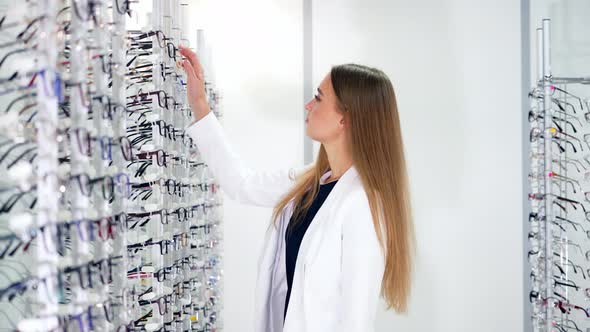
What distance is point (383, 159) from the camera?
197 cm

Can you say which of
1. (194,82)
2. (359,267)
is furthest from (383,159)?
(194,82)

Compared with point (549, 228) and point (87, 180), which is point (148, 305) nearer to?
point (87, 180)

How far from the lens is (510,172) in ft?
12.1

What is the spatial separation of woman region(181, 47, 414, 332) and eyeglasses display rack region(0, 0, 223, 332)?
25cm

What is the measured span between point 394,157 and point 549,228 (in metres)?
1.39

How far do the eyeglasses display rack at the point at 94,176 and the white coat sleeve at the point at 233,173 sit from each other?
0.09m

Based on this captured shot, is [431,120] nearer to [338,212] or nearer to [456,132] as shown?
[456,132]

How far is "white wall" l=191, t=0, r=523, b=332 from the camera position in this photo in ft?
12.0

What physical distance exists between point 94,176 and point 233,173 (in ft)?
3.28

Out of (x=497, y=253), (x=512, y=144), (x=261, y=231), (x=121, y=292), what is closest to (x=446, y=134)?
(x=512, y=144)

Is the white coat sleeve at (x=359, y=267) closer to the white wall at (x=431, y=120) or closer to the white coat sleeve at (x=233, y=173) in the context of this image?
the white coat sleeve at (x=233, y=173)

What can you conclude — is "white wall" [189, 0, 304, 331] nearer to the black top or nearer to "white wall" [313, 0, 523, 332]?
"white wall" [313, 0, 523, 332]

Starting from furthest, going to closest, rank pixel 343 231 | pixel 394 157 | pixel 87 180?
pixel 394 157 < pixel 343 231 < pixel 87 180

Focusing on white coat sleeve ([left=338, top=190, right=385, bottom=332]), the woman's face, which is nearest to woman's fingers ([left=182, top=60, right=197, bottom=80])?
the woman's face
